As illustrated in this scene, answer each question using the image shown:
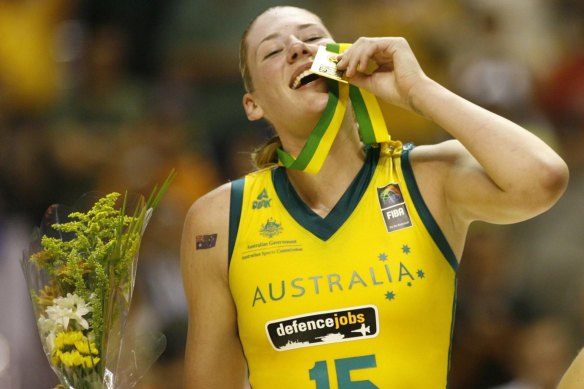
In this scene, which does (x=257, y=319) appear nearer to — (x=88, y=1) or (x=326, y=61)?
(x=326, y=61)

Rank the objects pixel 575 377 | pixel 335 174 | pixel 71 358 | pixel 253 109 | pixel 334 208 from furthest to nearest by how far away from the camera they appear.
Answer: pixel 253 109, pixel 335 174, pixel 334 208, pixel 71 358, pixel 575 377

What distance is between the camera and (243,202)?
3186 millimetres

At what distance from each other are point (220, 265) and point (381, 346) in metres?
0.58

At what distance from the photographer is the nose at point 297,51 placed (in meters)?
3.17

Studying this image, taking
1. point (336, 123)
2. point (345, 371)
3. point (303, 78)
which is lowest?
point (345, 371)

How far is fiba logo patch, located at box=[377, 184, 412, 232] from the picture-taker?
297 centimetres

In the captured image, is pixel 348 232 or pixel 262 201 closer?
pixel 348 232

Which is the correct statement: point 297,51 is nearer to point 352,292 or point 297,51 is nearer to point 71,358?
point 352,292

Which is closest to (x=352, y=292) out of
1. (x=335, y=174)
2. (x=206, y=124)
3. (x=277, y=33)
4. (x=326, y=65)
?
(x=335, y=174)

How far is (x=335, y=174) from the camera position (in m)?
3.19

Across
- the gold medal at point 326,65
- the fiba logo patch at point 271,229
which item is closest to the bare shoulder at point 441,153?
the gold medal at point 326,65

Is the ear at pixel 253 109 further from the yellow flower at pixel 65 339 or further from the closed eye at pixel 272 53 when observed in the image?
→ the yellow flower at pixel 65 339

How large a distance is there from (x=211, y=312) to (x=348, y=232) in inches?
20.1

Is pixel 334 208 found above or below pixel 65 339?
above
